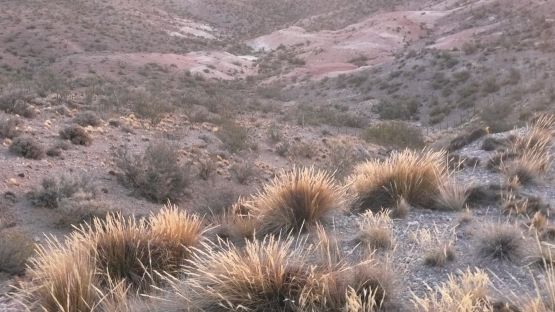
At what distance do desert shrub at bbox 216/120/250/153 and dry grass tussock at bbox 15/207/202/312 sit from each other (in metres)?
12.0

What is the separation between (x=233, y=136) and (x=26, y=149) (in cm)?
772

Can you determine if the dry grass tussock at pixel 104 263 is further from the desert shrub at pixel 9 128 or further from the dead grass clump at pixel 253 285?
the desert shrub at pixel 9 128

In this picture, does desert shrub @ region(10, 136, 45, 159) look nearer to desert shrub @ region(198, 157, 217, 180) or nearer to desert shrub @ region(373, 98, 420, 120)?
desert shrub @ region(198, 157, 217, 180)

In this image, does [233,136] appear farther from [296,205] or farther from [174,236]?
[174,236]

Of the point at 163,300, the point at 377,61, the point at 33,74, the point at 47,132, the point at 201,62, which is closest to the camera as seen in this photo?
the point at 163,300

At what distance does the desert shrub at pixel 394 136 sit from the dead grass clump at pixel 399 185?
43.6ft

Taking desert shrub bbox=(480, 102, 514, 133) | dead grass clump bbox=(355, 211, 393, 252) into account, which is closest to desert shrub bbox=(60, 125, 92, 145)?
dead grass clump bbox=(355, 211, 393, 252)

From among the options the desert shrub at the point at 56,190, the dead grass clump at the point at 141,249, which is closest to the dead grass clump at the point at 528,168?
the dead grass clump at the point at 141,249

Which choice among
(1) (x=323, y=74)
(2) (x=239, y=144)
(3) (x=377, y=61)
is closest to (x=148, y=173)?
(2) (x=239, y=144)

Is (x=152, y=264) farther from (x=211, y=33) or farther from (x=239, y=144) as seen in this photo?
(x=211, y=33)

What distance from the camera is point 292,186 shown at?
7.61 m

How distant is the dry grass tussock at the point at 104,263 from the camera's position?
500 cm

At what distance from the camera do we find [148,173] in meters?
13.4

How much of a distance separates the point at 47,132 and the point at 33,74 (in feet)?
77.8
